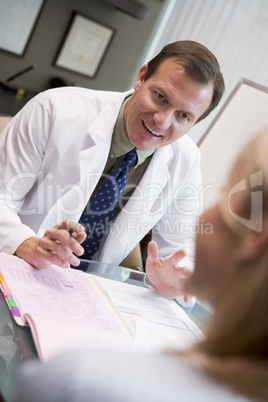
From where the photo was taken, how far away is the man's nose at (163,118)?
1.58m

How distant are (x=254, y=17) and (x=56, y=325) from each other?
103 inches

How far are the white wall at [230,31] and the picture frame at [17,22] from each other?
1.03 metres

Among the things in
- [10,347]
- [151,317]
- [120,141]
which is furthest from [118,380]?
[120,141]

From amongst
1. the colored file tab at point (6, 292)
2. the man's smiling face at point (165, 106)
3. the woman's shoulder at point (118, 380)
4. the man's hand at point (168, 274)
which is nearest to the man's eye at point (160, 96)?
the man's smiling face at point (165, 106)

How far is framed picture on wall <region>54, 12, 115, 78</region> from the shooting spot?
2.77 metres

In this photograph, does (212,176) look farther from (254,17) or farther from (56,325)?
(56,325)

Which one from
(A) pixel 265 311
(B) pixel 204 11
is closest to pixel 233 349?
(A) pixel 265 311

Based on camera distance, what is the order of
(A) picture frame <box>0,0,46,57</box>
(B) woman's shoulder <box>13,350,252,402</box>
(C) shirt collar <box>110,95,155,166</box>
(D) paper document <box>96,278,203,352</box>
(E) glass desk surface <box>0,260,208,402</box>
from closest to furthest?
(B) woman's shoulder <box>13,350,252,402</box> → (E) glass desk surface <box>0,260,208,402</box> → (D) paper document <box>96,278,203,352</box> → (C) shirt collar <box>110,95,155,166</box> → (A) picture frame <box>0,0,46,57</box>

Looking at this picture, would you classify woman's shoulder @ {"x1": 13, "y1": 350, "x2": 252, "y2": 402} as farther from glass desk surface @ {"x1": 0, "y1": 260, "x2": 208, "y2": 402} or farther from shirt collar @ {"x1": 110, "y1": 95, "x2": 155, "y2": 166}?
shirt collar @ {"x1": 110, "y1": 95, "x2": 155, "y2": 166}

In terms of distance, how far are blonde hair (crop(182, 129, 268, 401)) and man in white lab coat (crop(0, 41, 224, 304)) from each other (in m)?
0.84

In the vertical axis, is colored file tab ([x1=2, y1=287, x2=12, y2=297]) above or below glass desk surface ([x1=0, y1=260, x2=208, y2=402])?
above

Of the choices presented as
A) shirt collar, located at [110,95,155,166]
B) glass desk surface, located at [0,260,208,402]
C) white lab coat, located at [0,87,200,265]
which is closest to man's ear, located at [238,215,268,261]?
glass desk surface, located at [0,260,208,402]

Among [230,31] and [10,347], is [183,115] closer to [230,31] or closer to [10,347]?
[10,347]

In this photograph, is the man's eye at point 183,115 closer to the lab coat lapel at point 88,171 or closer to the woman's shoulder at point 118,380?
the lab coat lapel at point 88,171
